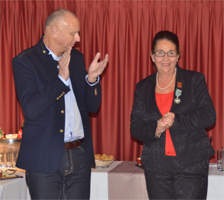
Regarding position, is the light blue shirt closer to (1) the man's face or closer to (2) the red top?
(1) the man's face

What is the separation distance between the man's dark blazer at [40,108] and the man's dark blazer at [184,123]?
592 mm

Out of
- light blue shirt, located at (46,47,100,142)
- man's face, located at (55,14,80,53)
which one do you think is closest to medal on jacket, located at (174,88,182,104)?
light blue shirt, located at (46,47,100,142)

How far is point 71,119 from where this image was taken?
1998 millimetres

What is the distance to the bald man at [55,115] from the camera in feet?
6.11

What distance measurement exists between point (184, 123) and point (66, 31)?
0.93 metres

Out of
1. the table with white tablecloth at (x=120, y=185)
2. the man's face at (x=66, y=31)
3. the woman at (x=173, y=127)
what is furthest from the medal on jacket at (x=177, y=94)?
the table with white tablecloth at (x=120, y=185)

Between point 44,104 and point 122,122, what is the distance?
2266 millimetres

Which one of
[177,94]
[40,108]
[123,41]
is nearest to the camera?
[40,108]

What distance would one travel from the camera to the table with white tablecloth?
2.89 metres

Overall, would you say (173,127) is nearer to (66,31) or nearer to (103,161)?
(66,31)

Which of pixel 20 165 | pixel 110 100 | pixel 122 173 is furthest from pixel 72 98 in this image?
pixel 110 100

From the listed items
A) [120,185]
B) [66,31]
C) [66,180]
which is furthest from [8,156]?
[66,31]

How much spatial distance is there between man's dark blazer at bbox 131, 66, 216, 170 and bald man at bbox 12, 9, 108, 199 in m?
0.37

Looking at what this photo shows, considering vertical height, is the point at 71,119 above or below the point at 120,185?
above
